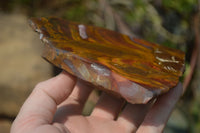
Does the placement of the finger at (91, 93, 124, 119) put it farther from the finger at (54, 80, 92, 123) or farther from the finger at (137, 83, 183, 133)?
the finger at (137, 83, 183, 133)

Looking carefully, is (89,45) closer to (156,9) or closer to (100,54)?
(100,54)

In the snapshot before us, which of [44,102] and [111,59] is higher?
[111,59]

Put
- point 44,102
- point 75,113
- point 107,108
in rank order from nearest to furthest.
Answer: point 44,102
point 75,113
point 107,108

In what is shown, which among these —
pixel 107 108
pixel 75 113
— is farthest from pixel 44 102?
pixel 107 108

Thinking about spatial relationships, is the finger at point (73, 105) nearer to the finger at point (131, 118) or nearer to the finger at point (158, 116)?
the finger at point (131, 118)

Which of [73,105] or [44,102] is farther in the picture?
[73,105]

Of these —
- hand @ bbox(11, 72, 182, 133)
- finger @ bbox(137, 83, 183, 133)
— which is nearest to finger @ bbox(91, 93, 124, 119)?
hand @ bbox(11, 72, 182, 133)

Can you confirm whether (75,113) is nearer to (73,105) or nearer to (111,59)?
(73,105)

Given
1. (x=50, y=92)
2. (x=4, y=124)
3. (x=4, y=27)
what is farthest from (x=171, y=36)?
(x=4, y=27)
